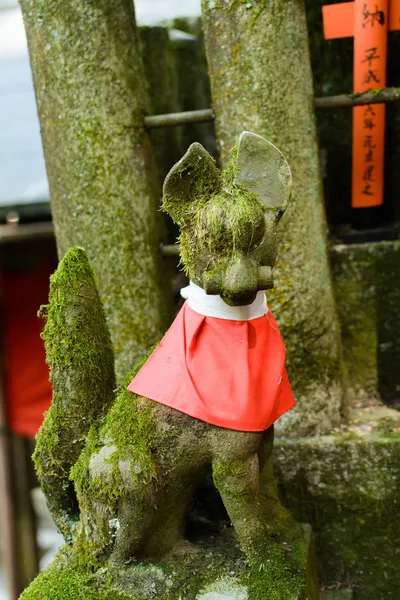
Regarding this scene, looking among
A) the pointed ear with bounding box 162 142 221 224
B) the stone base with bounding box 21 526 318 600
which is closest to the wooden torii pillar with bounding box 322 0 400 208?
the pointed ear with bounding box 162 142 221 224

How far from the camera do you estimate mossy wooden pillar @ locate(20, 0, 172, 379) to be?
2092 mm

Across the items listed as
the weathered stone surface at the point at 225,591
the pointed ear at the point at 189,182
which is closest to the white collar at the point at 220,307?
the pointed ear at the point at 189,182

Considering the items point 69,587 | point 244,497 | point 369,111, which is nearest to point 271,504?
point 244,497

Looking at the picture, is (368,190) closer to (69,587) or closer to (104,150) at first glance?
(104,150)

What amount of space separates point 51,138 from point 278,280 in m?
0.93

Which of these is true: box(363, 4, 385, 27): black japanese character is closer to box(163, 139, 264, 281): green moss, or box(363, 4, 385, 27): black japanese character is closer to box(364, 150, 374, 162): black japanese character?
box(364, 150, 374, 162): black japanese character

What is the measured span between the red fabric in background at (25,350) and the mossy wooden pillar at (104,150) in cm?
98

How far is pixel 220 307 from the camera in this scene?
4.94ft

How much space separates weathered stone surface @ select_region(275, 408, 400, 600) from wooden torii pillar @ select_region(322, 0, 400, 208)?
89cm

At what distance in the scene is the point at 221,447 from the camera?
1.50m

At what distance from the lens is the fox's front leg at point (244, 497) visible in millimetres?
1504

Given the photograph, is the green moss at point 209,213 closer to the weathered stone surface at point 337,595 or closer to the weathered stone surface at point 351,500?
the weathered stone surface at point 351,500

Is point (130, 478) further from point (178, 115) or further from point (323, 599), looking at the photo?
point (178, 115)

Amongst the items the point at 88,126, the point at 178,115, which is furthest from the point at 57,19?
the point at 178,115
